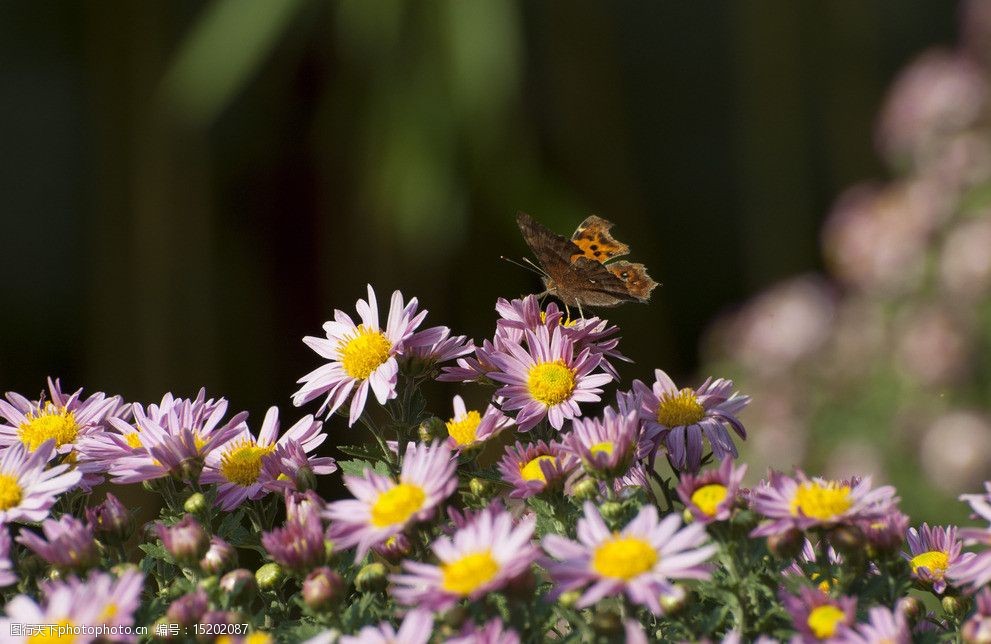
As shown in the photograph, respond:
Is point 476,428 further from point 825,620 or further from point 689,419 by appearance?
point 825,620

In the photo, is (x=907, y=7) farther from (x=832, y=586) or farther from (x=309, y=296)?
(x=832, y=586)

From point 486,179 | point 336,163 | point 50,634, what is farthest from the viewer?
point 336,163

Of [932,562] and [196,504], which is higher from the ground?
[196,504]

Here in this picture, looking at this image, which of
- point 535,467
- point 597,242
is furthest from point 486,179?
point 535,467

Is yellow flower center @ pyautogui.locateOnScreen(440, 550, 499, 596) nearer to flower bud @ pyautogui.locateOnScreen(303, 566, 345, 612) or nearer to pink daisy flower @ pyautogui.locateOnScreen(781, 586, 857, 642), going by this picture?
flower bud @ pyautogui.locateOnScreen(303, 566, 345, 612)

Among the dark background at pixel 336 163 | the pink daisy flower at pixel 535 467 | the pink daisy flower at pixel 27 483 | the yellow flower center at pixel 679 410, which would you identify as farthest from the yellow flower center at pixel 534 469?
the dark background at pixel 336 163

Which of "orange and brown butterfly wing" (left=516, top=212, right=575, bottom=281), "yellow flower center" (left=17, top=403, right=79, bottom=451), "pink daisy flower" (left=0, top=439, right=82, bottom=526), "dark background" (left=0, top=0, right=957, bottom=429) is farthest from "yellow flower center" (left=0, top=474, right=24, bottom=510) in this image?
"dark background" (left=0, top=0, right=957, bottom=429)
